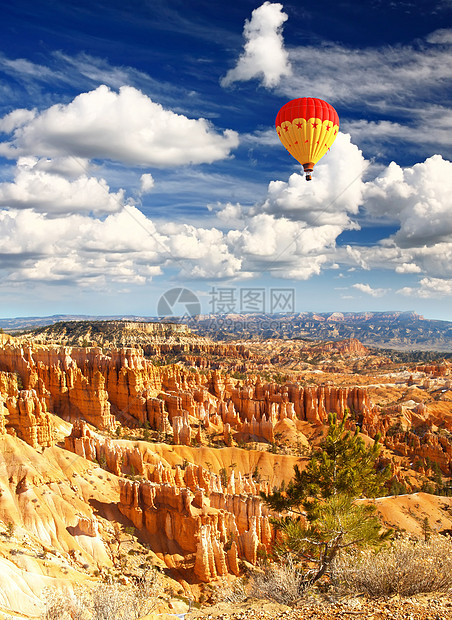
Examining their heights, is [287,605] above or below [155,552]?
above

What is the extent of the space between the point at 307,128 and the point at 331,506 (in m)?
31.6

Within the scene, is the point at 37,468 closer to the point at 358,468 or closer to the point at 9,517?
Result: the point at 9,517

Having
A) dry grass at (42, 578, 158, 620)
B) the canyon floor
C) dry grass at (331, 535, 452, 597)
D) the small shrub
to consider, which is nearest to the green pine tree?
the small shrub

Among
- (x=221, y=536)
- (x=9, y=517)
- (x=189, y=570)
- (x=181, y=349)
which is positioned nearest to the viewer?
(x=9, y=517)

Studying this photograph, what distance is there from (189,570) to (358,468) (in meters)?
17.9

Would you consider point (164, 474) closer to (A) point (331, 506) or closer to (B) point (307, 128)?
(A) point (331, 506)

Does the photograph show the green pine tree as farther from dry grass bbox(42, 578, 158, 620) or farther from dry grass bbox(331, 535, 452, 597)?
dry grass bbox(42, 578, 158, 620)

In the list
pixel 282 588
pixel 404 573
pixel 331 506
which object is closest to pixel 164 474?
pixel 331 506

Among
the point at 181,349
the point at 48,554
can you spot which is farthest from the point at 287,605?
the point at 181,349

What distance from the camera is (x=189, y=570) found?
3216 centimetres

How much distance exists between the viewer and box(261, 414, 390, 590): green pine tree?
18.6 m

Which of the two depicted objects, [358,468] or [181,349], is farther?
[181,349]

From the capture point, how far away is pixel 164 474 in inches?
1658

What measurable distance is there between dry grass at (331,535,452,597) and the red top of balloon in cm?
3382
